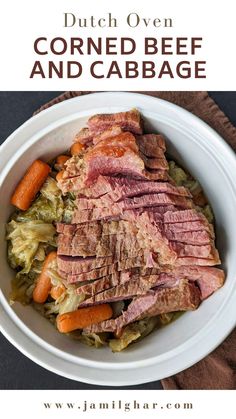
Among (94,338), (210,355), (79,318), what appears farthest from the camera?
(210,355)

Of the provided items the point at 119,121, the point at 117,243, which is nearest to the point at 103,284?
the point at 117,243

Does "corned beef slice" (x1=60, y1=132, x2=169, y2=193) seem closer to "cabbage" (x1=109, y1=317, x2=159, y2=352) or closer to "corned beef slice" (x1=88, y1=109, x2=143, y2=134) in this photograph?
"corned beef slice" (x1=88, y1=109, x2=143, y2=134)

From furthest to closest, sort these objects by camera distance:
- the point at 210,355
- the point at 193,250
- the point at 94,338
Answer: the point at 210,355 < the point at 94,338 < the point at 193,250

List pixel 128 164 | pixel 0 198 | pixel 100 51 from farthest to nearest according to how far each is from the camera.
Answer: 1. pixel 100 51
2. pixel 0 198
3. pixel 128 164

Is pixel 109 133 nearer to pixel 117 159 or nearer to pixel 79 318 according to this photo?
pixel 117 159

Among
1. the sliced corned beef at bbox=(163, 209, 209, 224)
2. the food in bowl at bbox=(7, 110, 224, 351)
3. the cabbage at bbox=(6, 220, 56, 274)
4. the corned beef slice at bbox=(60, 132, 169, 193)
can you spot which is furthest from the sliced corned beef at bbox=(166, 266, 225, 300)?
the cabbage at bbox=(6, 220, 56, 274)
